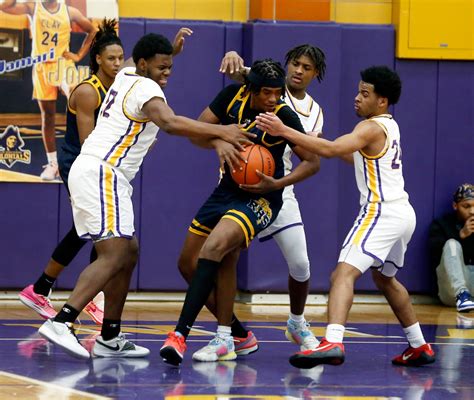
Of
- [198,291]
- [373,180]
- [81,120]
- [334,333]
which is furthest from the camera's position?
[81,120]

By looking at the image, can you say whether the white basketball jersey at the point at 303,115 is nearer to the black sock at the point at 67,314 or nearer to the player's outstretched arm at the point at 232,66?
the player's outstretched arm at the point at 232,66

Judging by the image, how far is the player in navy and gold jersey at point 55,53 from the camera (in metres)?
10.8

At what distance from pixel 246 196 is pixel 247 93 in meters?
0.70

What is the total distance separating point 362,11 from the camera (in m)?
11.5

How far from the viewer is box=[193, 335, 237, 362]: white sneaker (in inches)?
297

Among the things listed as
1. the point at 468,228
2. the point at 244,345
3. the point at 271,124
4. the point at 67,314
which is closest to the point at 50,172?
the point at 244,345

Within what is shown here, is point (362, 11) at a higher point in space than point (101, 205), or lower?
higher

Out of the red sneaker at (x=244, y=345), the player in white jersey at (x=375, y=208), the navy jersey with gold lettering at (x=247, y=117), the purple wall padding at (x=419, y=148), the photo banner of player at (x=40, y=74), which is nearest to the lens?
the player in white jersey at (x=375, y=208)

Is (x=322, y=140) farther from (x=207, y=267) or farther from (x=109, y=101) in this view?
(x=109, y=101)

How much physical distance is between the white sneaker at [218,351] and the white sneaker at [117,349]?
1.26ft

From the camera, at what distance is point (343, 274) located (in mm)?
7426

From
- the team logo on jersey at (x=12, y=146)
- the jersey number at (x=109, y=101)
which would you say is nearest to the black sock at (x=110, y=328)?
the jersey number at (x=109, y=101)

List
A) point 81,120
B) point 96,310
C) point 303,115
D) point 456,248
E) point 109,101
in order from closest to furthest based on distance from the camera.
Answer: point 109,101 < point 303,115 < point 81,120 < point 96,310 < point 456,248

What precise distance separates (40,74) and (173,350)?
4.51 m
